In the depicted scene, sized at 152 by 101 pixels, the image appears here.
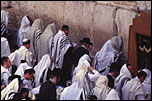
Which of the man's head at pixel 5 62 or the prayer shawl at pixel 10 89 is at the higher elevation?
the man's head at pixel 5 62

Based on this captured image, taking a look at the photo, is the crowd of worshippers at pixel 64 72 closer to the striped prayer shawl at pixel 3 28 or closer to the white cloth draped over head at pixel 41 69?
the white cloth draped over head at pixel 41 69

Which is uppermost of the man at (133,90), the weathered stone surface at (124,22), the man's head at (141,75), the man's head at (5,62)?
the weathered stone surface at (124,22)

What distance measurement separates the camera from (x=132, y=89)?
11945 millimetres

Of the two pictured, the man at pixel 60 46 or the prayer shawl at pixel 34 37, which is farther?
the prayer shawl at pixel 34 37

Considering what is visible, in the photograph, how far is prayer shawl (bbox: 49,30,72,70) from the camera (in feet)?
48.8

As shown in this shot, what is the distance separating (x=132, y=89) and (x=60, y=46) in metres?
3.41

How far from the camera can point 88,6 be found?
15.8 meters

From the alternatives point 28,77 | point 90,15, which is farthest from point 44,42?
point 28,77

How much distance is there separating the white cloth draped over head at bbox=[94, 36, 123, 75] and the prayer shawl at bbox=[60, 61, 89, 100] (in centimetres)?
124

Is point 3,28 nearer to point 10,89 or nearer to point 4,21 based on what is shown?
point 4,21

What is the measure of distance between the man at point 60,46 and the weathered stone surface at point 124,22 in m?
1.28

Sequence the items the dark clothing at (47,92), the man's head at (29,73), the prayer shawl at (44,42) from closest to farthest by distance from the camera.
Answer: the dark clothing at (47,92) → the man's head at (29,73) → the prayer shawl at (44,42)

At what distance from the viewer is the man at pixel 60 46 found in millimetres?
14859

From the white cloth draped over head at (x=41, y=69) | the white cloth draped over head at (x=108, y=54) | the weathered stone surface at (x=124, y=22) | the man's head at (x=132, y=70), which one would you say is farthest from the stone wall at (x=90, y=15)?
the white cloth draped over head at (x=41, y=69)
